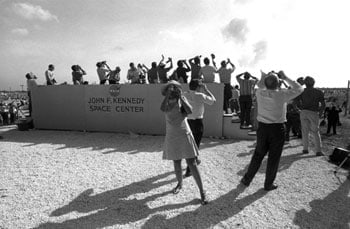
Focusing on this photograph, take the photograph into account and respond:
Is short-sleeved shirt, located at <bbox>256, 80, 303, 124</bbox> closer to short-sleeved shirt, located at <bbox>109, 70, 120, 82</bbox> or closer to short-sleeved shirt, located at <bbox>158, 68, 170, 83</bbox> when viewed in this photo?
short-sleeved shirt, located at <bbox>158, 68, 170, 83</bbox>

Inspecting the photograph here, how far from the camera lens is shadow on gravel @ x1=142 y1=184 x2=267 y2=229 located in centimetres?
302

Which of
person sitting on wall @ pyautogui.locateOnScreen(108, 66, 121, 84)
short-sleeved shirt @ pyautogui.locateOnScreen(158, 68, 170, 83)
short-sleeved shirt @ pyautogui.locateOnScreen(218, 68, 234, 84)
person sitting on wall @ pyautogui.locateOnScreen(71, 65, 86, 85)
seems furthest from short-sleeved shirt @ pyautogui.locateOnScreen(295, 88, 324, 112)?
person sitting on wall @ pyautogui.locateOnScreen(71, 65, 86, 85)

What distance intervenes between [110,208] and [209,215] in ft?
4.83

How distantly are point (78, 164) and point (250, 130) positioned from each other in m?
5.61

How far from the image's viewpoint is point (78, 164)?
5.66 metres

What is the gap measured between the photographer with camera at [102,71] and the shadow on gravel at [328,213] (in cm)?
873

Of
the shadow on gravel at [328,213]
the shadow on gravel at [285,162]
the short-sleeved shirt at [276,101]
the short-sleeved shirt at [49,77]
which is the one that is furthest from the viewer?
the short-sleeved shirt at [49,77]

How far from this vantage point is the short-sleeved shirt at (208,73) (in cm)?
809

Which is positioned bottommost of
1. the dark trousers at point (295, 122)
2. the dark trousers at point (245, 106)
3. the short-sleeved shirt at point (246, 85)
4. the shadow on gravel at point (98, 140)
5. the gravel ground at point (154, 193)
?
the gravel ground at point (154, 193)

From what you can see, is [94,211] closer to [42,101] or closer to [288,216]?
[288,216]

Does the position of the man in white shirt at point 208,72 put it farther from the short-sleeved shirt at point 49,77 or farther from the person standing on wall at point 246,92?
the short-sleeved shirt at point 49,77

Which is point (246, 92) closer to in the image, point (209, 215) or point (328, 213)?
point (328, 213)

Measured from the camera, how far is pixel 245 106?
8.02 meters

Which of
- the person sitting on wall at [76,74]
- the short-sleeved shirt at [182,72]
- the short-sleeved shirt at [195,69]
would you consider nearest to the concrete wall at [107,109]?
the person sitting on wall at [76,74]
